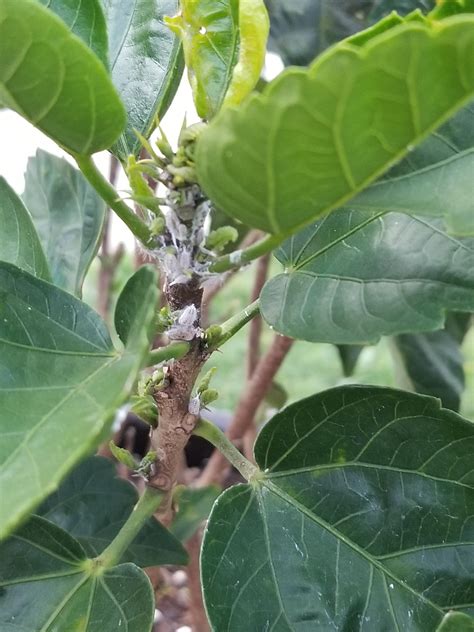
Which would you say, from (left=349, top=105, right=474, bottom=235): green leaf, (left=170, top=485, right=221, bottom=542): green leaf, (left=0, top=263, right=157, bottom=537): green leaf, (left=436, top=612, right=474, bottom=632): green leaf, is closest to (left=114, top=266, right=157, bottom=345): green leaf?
(left=0, top=263, right=157, bottom=537): green leaf

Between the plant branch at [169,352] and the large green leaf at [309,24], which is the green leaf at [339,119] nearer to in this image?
the plant branch at [169,352]

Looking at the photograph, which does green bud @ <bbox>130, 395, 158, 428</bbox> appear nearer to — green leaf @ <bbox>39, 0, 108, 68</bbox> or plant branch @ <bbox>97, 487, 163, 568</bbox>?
plant branch @ <bbox>97, 487, 163, 568</bbox>

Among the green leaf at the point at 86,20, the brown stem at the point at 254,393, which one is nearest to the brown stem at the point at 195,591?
the brown stem at the point at 254,393

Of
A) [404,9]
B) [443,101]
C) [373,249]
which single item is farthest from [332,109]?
[404,9]

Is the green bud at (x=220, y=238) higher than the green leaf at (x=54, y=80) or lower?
lower

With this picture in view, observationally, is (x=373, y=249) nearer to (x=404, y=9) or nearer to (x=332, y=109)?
(x=332, y=109)
